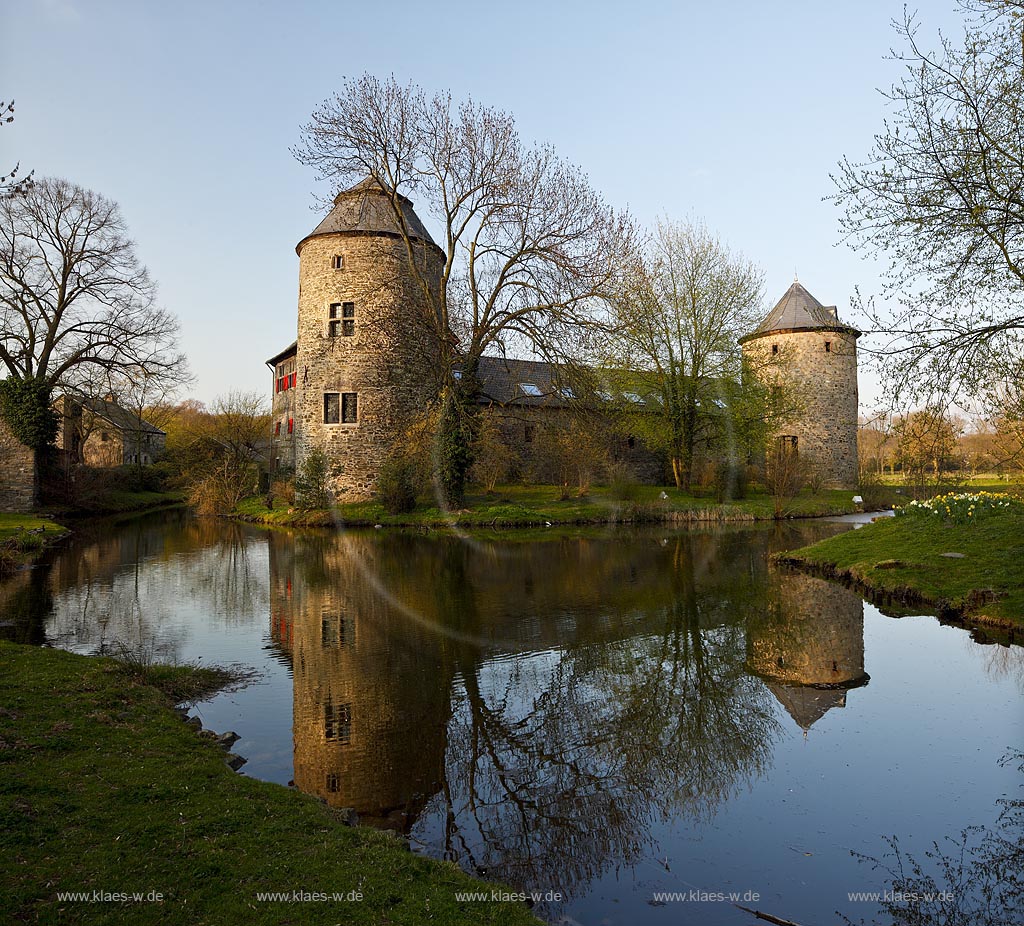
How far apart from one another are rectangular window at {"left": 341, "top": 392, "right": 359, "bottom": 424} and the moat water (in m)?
13.6

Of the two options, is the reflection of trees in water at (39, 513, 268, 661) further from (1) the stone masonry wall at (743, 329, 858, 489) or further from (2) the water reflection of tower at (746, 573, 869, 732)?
(1) the stone masonry wall at (743, 329, 858, 489)

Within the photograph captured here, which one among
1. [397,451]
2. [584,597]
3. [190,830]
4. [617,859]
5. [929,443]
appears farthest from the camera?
[397,451]

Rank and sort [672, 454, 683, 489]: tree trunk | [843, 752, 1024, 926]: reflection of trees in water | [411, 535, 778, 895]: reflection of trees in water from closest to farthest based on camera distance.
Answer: [843, 752, 1024, 926]: reflection of trees in water
[411, 535, 778, 895]: reflection of trees in water
[672, 454, 683, 489]: tree trunk

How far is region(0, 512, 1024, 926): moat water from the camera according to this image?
4.07 meters

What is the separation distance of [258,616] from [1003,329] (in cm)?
1030

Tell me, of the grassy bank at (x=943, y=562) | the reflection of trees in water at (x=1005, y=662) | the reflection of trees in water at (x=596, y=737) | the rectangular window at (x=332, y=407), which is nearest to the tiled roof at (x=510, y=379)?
the rectangular window at (x=332, y=407)

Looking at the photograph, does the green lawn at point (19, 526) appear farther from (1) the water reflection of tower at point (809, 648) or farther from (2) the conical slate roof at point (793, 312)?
(2) the conical slate roof at point (793, 312)

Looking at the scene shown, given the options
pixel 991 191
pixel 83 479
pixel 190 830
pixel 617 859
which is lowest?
pixel 617 859

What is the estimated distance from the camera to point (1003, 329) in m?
7.78

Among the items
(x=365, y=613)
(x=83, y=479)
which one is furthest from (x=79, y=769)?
(x=83, y=479)

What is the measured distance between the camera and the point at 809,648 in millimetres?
8359

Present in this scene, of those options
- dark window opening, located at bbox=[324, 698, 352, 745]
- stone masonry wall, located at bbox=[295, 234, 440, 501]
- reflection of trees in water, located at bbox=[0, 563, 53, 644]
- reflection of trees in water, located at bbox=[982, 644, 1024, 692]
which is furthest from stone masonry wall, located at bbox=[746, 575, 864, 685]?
stone masonry wall, located at bbox=[295, 234, 440, 501]

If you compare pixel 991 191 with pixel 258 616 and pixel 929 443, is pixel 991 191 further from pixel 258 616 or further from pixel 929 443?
pixel 258 616

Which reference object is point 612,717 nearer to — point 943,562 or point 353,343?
point 943,562
